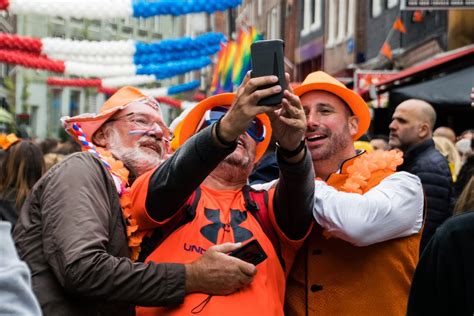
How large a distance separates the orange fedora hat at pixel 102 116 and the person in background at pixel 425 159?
2846 mm

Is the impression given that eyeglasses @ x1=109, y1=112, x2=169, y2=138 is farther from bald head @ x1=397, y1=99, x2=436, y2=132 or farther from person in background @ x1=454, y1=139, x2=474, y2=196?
bald head @ x1=397, y1=99, x2=436, y2=132

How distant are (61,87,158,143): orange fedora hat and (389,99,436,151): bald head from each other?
11.2ft

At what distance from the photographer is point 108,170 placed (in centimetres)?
369

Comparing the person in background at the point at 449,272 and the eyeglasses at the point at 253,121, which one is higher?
the eyeglasses at the point at 253,121

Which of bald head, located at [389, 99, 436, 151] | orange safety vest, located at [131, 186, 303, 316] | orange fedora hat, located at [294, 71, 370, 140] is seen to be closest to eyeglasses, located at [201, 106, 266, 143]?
orange fedora hat, located at [294, 71, 370, 140]

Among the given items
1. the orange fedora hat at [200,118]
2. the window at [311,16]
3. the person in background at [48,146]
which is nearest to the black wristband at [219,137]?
the orange fedora hat at [200,118]

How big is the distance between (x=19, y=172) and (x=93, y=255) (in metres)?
2.89

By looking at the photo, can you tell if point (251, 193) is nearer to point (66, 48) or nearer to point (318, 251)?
point (318, 251)

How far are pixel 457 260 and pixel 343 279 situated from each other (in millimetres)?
1323

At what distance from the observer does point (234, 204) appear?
3721mm

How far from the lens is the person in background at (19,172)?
5895mm

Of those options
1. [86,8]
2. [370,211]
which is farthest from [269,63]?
[86,8]

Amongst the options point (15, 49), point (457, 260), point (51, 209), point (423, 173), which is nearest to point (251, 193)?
point (51, 209)

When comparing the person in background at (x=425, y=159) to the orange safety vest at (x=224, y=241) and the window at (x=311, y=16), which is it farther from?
the window at (x=311, y=16)
